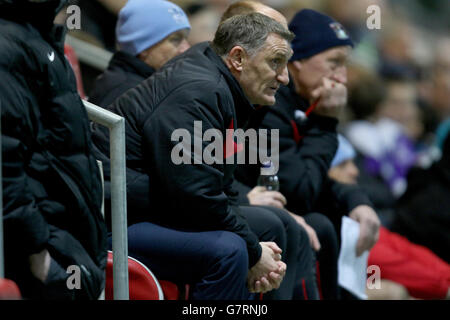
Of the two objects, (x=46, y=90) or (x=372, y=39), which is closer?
(x=46, y=90)

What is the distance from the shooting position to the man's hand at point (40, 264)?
8.91 feet

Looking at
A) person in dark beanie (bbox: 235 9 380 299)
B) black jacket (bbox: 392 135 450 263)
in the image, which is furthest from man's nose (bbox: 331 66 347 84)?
black jacket (bbox: 392 135 450 263)

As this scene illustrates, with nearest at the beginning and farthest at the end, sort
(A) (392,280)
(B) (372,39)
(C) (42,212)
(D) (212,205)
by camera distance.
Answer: (C) (42,212) → (D) (212,205) → (A) (392,280) → (B) (372,39)

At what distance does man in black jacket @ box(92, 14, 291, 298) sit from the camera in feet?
11.2

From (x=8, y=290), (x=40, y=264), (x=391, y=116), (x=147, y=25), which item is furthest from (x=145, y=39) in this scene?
(x=391, y=116)

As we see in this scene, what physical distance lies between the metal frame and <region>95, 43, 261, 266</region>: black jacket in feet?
0.78

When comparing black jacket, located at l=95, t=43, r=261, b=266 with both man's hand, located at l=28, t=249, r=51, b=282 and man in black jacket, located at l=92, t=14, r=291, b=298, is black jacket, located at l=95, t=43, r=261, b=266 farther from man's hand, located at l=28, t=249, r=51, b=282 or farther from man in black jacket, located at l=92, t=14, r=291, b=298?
man's hand, located at l=28, t=249, r=51, b=282

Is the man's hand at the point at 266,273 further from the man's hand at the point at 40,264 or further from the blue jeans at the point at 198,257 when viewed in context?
the man's hand at the point at 40,264

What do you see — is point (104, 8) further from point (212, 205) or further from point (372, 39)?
point (372, 39)

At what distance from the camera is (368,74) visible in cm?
953

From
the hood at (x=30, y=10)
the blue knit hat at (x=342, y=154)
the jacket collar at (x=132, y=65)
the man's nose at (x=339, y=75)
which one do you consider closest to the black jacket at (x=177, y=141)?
the jacket collar at (x=132, y=65)

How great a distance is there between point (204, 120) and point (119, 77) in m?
1.00
